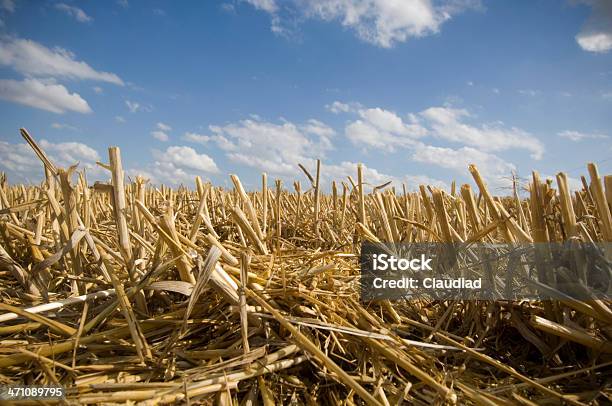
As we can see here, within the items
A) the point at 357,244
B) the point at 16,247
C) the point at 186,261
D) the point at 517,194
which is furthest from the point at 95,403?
the point at 517,194

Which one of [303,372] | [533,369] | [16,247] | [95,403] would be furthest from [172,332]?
[533,369]

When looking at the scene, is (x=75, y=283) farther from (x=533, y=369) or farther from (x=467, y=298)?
(x=533, y=369)

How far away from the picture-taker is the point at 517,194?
1767 millimetres

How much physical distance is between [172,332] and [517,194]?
63.8 inches

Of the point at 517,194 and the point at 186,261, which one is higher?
the point at 517,194

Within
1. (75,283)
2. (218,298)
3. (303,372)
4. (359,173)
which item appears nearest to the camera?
(303,372)

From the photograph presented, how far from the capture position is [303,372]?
114 cm

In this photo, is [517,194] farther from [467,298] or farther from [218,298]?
[218,298]

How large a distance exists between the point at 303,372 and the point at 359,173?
1.36 m

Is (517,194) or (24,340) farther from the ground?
(517,194)

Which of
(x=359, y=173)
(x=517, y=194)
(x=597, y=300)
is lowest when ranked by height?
(x=597, y=300)

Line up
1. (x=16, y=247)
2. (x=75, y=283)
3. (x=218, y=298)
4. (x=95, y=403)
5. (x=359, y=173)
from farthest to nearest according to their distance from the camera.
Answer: (x=359, y=173) → (x=16, y=247) → (x=75, y=283) → (x=218, y=298) → (x=95, y=403)

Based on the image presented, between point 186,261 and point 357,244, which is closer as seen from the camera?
point 186,261

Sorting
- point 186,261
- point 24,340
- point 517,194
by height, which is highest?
point 517,194
